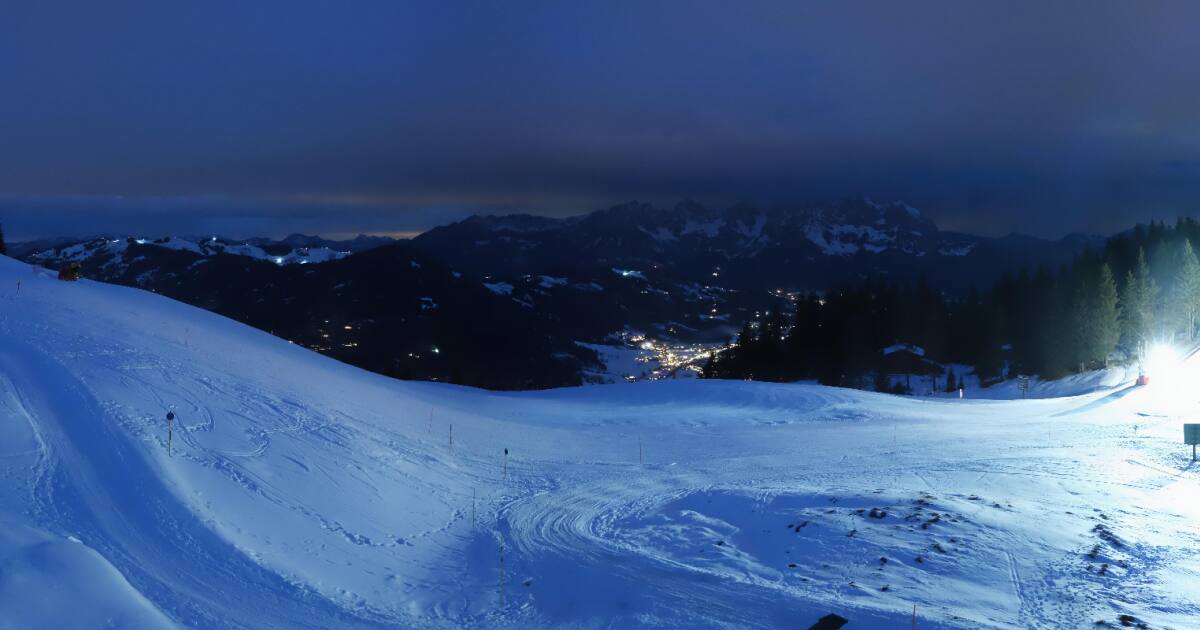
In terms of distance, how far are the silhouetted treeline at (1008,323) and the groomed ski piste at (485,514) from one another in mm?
44512

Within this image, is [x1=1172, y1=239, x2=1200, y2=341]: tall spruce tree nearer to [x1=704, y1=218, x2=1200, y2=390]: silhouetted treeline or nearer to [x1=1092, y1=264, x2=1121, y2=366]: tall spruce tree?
[x1=704, y1=218, x2=1200, y2=390]: silhouetted treeline

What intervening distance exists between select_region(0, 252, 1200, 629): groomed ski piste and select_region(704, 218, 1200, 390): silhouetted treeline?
44.5 meters

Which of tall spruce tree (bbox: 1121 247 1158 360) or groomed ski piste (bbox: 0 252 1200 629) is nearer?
groomed ski piste (bbox: 0 252 1200 629)

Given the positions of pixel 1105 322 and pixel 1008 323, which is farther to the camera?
pixel 1008 323

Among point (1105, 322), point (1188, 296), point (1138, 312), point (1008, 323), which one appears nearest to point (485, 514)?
point (1105, 322)

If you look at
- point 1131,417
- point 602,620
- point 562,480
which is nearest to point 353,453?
point 562,480

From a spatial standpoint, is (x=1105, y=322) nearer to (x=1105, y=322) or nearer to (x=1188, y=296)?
(x=1105, y=322)

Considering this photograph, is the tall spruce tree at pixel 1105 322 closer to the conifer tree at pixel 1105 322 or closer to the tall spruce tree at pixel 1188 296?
the conifer tree at pixel 1105 322

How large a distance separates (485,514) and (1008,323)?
265 ft

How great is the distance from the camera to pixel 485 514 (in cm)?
1800

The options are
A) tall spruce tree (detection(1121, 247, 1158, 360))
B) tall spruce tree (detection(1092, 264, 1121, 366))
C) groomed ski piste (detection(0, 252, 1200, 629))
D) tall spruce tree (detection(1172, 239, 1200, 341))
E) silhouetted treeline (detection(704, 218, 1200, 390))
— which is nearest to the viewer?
groomed ski piste (detection(0, 252, 1200, 629))

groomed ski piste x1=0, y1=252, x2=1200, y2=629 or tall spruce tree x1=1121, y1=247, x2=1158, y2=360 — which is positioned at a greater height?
tall spruce tree x1=1121, y1=247, x2=1158, y2=360

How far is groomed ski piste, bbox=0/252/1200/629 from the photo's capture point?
1138 centimetres

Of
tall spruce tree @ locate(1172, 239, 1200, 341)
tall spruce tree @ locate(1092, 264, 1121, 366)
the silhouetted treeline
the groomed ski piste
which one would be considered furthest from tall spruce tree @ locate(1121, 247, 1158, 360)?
the groomed ski piste
